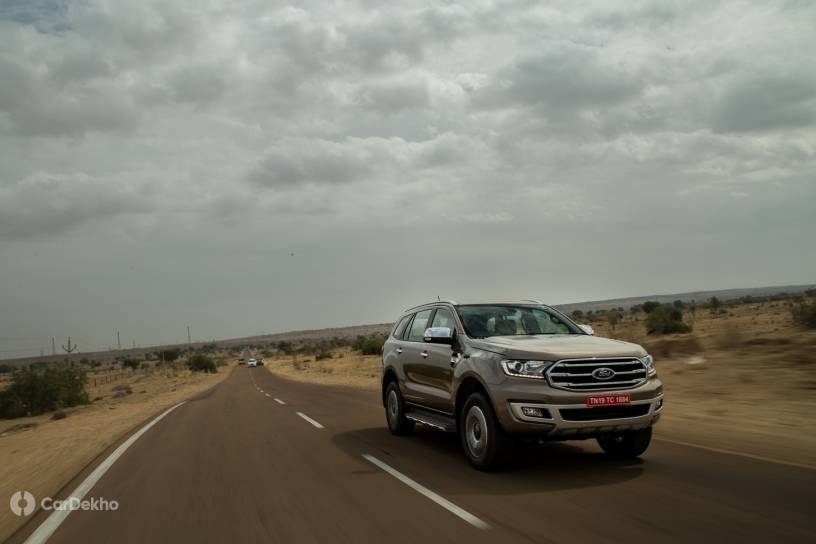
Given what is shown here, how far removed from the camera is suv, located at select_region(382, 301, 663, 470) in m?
6.88

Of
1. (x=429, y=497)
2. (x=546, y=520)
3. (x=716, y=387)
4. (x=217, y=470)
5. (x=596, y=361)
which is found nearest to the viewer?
(x=546, y=520)

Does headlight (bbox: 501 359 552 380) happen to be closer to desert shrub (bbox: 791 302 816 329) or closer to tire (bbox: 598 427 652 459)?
tire (bbox: 598 427 652 459)

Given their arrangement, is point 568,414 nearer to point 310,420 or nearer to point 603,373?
point 603,373

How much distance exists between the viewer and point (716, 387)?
14.6 metres

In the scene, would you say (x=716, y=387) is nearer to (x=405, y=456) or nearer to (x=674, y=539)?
(x=405, y=456)

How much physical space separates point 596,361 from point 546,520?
2081mm

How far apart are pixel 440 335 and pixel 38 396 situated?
42.8m

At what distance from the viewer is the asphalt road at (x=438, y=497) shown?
17.2ft

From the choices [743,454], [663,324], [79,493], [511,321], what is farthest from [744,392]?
[663,324]

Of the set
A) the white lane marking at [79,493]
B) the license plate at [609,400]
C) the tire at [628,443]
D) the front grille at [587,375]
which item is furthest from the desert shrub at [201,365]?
the license plate at [609,400]

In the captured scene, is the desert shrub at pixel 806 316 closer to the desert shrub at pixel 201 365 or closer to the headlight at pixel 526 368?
the headlight at pixel 526 368

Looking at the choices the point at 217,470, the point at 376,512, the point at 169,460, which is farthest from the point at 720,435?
the point at 169,460

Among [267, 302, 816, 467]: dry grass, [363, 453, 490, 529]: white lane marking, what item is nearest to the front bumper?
[363, 453, 490, 529]: white lane marking

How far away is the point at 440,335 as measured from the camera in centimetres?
819
